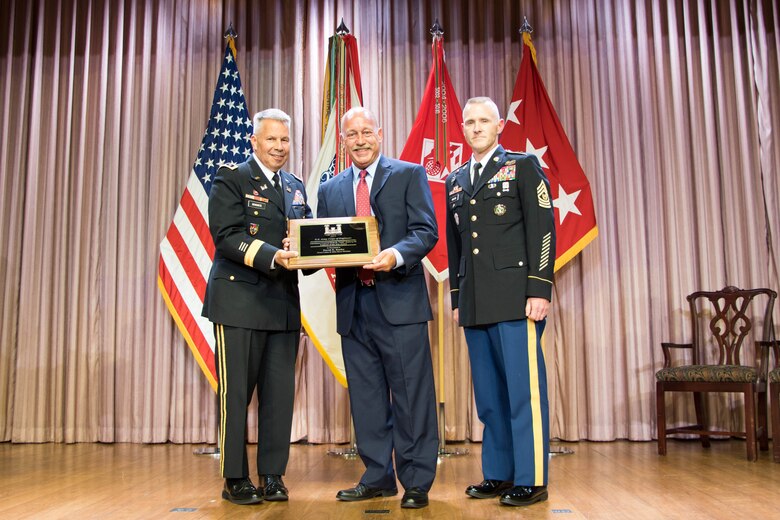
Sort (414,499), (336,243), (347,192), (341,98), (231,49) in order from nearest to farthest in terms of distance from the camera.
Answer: (414,499)
(336,243)
(347,192)
(341,98)
(231,49)

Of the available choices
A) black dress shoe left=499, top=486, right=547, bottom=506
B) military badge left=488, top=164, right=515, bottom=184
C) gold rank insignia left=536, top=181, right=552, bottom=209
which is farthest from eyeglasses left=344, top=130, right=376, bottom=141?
black dress shoe left=499, top=486, right=547, bottom=506

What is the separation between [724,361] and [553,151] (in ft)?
5.92

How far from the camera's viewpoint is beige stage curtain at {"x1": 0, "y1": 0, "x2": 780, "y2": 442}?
A: 491 cm

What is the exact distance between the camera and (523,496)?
2.65 metres

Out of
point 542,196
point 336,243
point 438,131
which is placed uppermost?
point 438,131

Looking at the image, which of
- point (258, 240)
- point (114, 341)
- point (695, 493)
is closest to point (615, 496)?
point (695, 493)

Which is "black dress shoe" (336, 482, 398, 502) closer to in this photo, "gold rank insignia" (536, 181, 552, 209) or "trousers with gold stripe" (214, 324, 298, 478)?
"trousers with gold stripe" (214, 324, 298, 478)

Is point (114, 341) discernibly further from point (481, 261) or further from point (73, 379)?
point (481, 261)

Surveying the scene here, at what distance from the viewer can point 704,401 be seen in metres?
4.79

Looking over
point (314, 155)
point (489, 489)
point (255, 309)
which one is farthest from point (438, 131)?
point (489, 489)

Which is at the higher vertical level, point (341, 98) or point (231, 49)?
point (231, 49)

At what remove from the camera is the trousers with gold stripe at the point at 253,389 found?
281 centimetres

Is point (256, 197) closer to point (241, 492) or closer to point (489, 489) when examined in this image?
point (241, 492)

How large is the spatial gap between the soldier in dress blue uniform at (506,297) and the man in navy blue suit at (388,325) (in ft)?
0.70
